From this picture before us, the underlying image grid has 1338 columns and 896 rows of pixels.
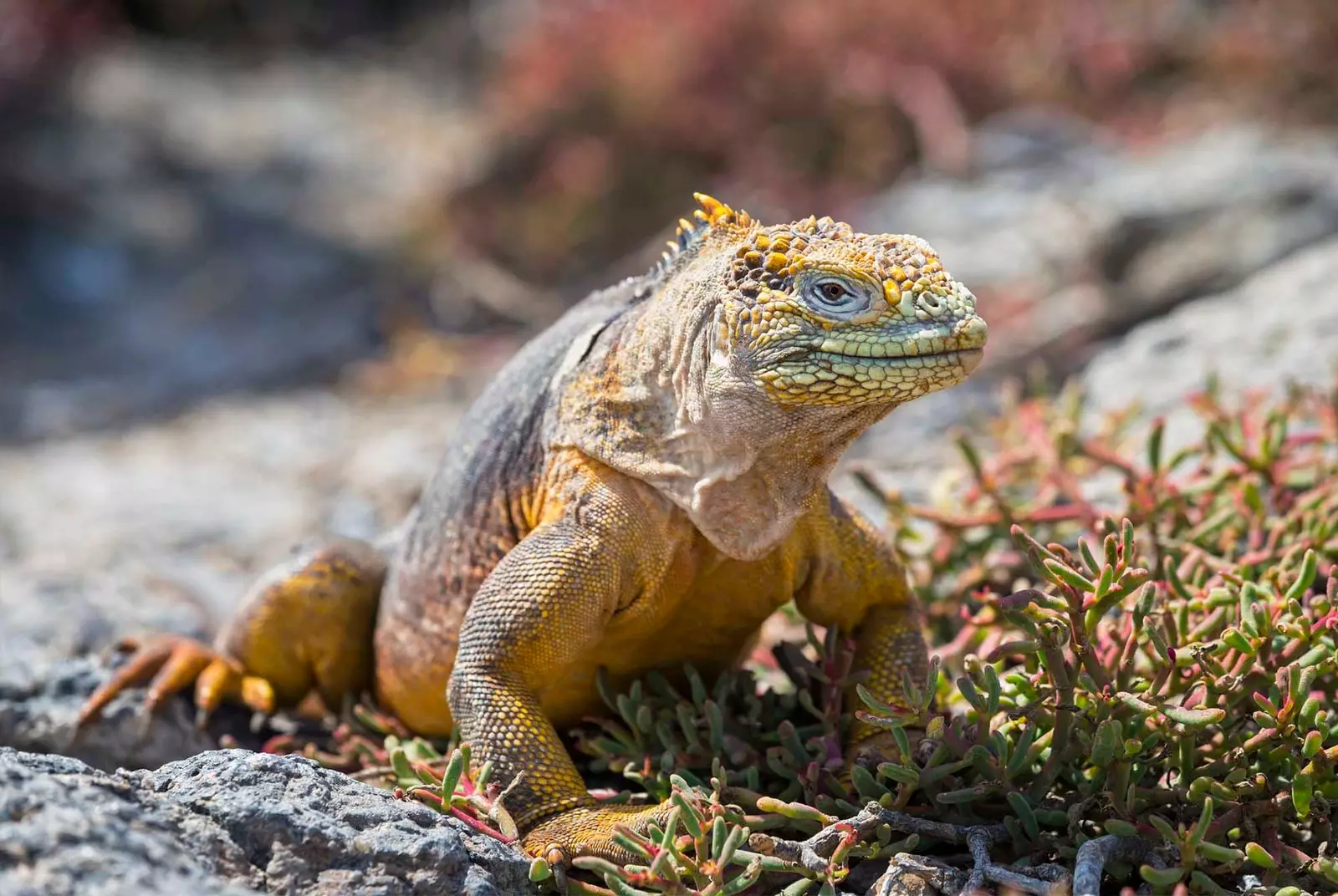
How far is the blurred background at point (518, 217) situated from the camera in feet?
21.2

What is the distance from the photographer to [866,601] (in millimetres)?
3537

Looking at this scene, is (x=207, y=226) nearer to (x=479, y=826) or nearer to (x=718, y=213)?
(x=718, y=213)

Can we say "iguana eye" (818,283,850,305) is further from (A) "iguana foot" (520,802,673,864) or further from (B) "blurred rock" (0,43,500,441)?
(B) "blurred rock" (0,43,500,441)

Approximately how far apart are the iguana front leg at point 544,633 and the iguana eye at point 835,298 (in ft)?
2.17

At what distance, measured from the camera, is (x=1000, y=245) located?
818 centimetres

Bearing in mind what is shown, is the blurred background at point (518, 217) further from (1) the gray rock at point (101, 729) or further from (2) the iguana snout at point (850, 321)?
(2) the iguana snout at point (850, 321)

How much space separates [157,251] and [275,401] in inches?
145

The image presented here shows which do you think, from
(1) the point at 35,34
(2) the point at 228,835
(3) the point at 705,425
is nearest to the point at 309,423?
(3) the point at 705,425

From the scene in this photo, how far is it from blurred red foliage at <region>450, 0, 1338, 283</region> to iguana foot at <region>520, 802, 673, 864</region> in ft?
23.4

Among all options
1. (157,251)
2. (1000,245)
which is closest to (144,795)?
(1000,245)

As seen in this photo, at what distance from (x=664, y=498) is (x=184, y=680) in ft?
5.93

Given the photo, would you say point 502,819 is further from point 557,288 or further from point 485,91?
point 485,91

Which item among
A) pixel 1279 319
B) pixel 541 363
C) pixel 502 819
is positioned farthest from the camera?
pixel 1279 319

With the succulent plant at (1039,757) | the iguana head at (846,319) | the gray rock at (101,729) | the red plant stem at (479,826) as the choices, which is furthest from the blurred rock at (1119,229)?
the red plant stem at (479,826)
